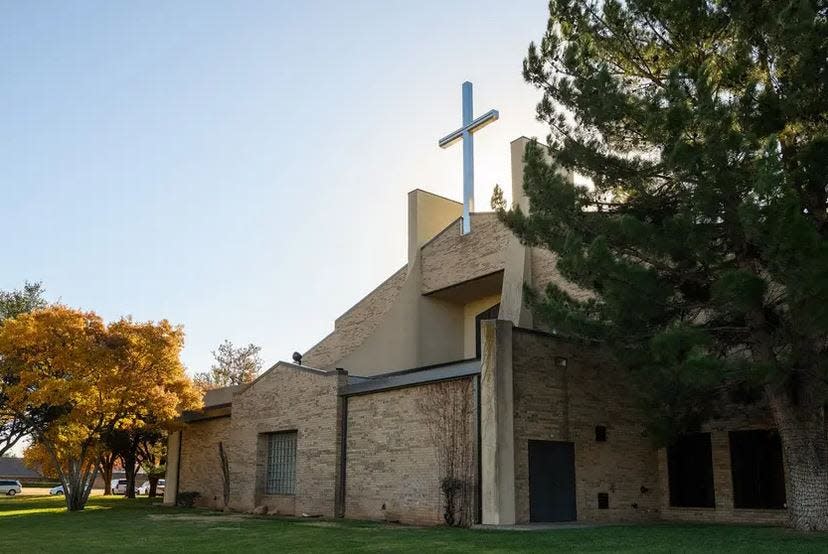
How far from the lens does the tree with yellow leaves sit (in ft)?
73.0

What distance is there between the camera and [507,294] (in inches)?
809

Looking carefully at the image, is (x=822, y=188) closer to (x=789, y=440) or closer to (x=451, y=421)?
(x=789, y=440)

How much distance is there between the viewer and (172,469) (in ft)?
92.2

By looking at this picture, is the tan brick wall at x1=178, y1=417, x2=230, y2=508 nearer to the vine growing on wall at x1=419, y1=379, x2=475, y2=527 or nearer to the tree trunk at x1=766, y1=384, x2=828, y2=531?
the vine growing on wall at x1=419, y1=379, x2=475, y2=527

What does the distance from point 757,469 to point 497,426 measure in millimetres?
6003

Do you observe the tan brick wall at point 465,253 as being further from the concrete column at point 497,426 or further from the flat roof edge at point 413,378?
the concrete column at point 497,426

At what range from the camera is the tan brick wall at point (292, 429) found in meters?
19.0

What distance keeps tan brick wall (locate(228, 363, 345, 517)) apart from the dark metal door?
5.66 metres

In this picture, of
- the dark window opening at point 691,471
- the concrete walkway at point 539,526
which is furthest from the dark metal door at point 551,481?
the dark window opening at point 691,471

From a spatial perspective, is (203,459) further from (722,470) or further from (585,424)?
(722,470)

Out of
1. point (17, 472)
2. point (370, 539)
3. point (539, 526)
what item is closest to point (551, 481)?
point (539, 526)

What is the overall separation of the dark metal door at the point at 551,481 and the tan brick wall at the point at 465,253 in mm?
7243

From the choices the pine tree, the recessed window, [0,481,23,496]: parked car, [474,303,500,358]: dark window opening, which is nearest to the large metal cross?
[474,303,500,358]: dark window opening

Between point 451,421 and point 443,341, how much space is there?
9.21 metres
